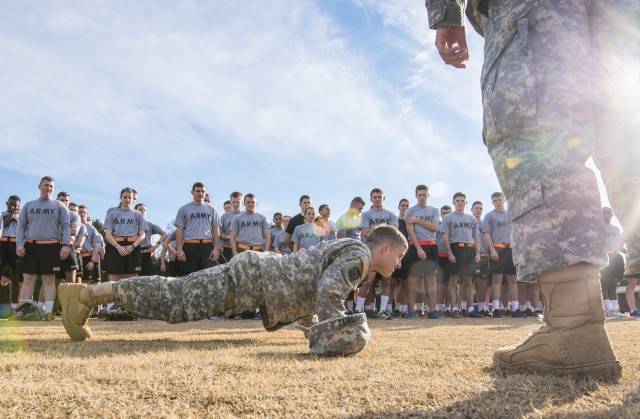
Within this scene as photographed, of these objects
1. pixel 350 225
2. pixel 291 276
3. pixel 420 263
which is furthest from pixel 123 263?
pixel 291 276

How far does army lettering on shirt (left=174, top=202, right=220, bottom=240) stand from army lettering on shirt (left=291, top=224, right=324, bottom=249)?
141 centimetres

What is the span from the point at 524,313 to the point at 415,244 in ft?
9.44

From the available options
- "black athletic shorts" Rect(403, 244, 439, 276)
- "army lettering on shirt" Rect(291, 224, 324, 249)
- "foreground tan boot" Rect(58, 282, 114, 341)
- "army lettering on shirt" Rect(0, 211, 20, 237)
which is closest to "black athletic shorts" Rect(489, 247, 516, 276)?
"black athletic shorts" Rect(403, 244, 439, 276)

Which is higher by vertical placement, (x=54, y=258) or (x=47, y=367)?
(x=54, y=258)

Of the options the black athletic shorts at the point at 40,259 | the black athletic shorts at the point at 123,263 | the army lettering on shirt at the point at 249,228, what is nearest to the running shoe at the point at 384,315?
the army lettering on shirt at the point at 249,228

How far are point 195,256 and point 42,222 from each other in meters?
2.38

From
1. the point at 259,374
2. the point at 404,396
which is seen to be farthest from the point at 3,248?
the point at 404,396

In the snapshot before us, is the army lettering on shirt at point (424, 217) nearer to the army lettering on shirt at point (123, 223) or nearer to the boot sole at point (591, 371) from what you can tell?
the army lettering on shirt at point (123, 223)

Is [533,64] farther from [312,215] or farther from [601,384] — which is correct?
[312,215]

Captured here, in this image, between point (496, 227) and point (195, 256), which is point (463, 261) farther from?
point (195, 256)

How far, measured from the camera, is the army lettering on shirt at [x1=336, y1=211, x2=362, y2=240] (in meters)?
9.42

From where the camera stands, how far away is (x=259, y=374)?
1878 mm

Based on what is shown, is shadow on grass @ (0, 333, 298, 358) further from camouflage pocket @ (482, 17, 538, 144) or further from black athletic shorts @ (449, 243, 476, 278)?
black athletic shorts @ (449, 243, 476, 278)

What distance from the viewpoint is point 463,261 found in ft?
31.1
